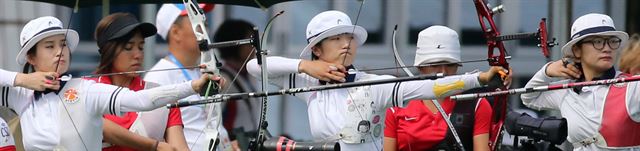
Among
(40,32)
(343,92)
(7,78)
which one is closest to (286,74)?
(343,92)

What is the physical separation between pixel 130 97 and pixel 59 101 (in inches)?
13.5

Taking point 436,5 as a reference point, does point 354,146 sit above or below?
below

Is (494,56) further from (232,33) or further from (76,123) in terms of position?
(232,33)

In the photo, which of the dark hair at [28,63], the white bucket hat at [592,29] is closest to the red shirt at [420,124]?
the white bucket hat at [592,29]

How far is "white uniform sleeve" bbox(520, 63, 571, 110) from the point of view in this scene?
25.0 ft

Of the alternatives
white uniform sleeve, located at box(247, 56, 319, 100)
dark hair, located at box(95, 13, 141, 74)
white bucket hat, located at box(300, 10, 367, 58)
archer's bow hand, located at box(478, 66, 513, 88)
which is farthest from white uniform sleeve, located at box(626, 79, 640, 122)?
dark hair, located at box(95, 13, 141, 74)

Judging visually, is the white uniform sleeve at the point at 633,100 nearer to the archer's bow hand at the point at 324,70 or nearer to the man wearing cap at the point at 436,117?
the man wearing cap at the point at 436,117

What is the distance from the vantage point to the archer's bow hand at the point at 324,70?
729 cm

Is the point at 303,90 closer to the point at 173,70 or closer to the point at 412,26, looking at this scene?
the point at 173,70

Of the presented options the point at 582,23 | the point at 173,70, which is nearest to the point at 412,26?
the point at 173,70

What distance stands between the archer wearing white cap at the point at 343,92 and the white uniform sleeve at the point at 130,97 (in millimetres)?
623

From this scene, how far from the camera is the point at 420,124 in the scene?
7953 millimetres

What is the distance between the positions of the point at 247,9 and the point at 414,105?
3.28 m

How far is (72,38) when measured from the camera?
25.0ft
